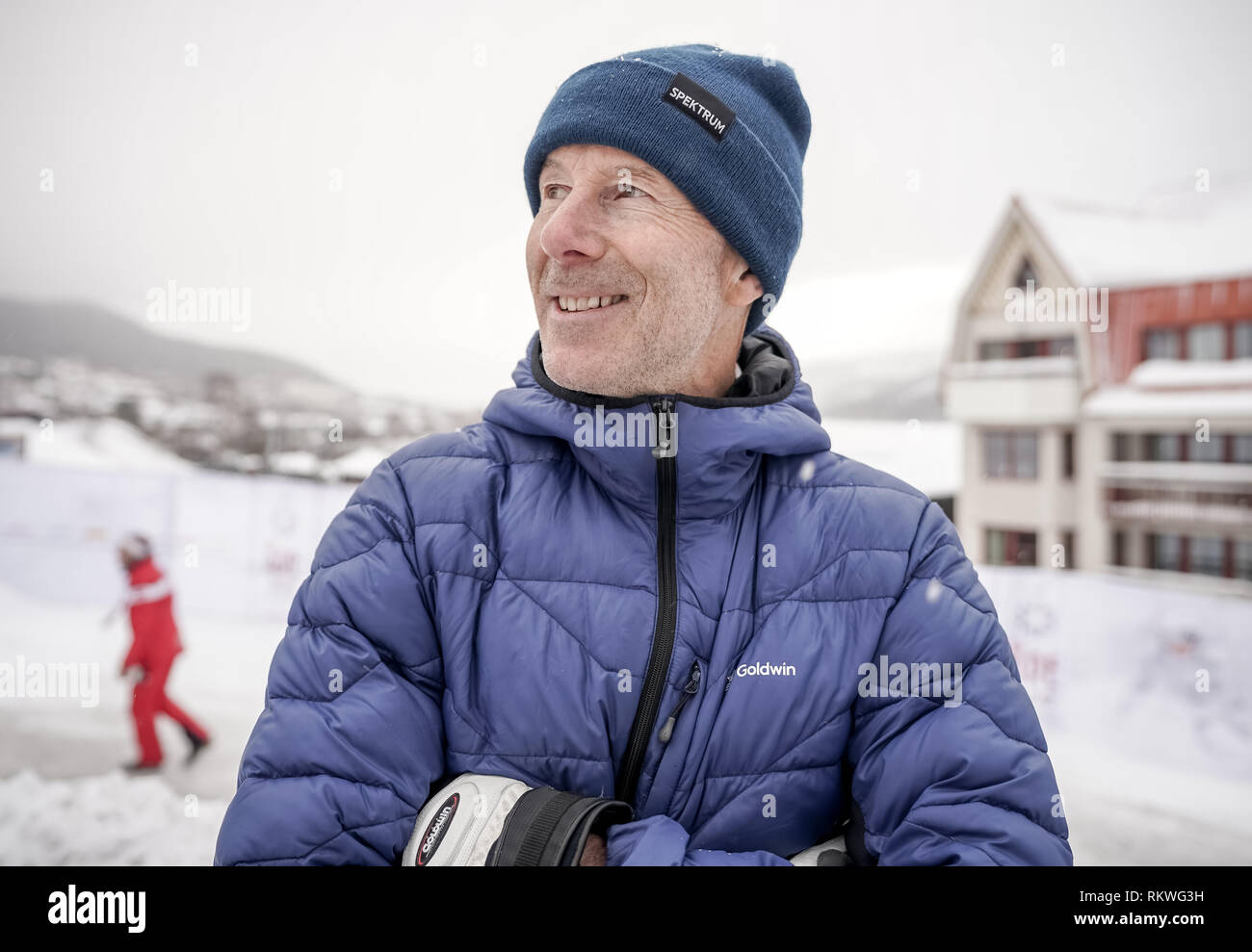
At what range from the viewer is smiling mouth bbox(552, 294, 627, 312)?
1109 millimetres

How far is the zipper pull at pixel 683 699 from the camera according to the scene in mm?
949

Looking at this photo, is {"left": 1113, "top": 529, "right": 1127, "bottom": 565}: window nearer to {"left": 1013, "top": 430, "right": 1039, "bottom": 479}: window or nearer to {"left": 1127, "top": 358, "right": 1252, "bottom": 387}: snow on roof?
{"left": 1013, "top": 430, "right": 1039, "bottom": 479}: window

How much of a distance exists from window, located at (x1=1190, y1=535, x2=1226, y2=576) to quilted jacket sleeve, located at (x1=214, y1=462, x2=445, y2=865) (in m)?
5.01

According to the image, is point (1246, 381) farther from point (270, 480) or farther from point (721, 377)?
point (270, 480)

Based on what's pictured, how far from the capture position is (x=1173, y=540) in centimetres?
441

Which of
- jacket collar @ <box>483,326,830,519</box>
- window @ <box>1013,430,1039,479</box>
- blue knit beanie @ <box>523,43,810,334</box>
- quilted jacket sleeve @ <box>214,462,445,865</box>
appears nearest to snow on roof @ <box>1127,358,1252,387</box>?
window @ <box>1013,430,1039,479</box>

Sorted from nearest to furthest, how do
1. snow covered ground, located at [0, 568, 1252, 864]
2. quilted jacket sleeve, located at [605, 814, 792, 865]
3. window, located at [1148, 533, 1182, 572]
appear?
quilted jacket sleeve, located at [605, 814, 792, 865]
snow covered ground, located at [0, 568, 1252, 864]
window, located at [1148, 533, 1182, 572]

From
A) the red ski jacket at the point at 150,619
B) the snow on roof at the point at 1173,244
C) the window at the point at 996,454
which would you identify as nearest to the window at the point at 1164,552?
the window at the point at 996,454

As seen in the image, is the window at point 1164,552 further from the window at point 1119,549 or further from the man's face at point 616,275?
the man's face at point 616,275

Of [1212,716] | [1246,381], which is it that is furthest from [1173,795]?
[1246,381]

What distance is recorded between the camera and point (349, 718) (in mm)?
880
